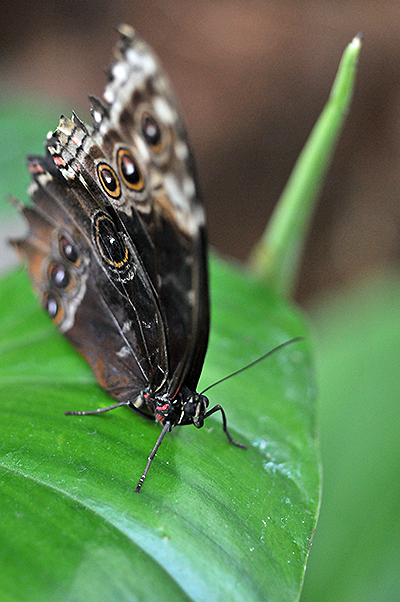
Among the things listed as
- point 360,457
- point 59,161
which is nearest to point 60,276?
point 59,161

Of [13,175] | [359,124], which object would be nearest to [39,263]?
[13,175]

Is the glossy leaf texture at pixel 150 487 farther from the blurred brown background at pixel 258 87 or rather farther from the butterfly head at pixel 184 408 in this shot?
the blurred brown background at pixel 258 87

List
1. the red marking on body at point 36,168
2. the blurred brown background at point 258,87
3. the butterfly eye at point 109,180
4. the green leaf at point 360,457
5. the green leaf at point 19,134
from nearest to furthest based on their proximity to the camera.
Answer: the butterfly eye at point 109,180, the red marking on body at point 36,168, the green leaf at point 360,457, the green leaf at point 19,134, the blurred brown background at point 258,87

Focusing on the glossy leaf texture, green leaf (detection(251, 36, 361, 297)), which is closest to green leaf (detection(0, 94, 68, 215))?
the glossy leaf texture

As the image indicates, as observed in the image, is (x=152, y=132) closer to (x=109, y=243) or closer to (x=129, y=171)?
(x=129, y=171)

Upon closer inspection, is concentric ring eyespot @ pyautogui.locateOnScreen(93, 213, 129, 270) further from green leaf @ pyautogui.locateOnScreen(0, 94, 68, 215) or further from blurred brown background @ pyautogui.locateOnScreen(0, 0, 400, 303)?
blurred brown background @ pyautogui.locateOnScreen(0, 0, 400, 303)

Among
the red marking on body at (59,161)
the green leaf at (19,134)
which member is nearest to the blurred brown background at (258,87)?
the green leaf at (19,134)
